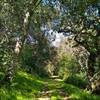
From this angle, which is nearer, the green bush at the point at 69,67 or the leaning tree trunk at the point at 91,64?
the leaning tree trunk at the point at 91,64

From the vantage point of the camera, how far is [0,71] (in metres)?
22.1

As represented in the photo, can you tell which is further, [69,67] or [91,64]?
[69,67]

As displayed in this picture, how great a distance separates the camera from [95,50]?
2595 centimetres

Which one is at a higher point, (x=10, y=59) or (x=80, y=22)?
(x=80, y=22)

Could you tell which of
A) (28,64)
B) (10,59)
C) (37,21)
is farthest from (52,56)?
(10,59)

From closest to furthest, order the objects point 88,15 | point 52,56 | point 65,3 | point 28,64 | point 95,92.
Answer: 1. point 65,3
2. point 88,15
3. point 95,92
4. point 28,64
5. point 52,56

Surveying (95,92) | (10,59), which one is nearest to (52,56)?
(95,92)

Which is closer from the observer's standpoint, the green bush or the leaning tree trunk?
the leaning tree trunk

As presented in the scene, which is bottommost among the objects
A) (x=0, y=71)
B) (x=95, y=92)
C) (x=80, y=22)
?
(x=95, y=92)

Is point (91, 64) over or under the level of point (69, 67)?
over

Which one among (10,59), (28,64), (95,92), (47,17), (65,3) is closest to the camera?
(10,59)

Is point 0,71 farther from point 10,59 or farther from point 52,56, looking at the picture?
point 52,56

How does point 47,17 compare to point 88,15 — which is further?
point 47,17

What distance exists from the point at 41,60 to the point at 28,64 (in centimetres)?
680
